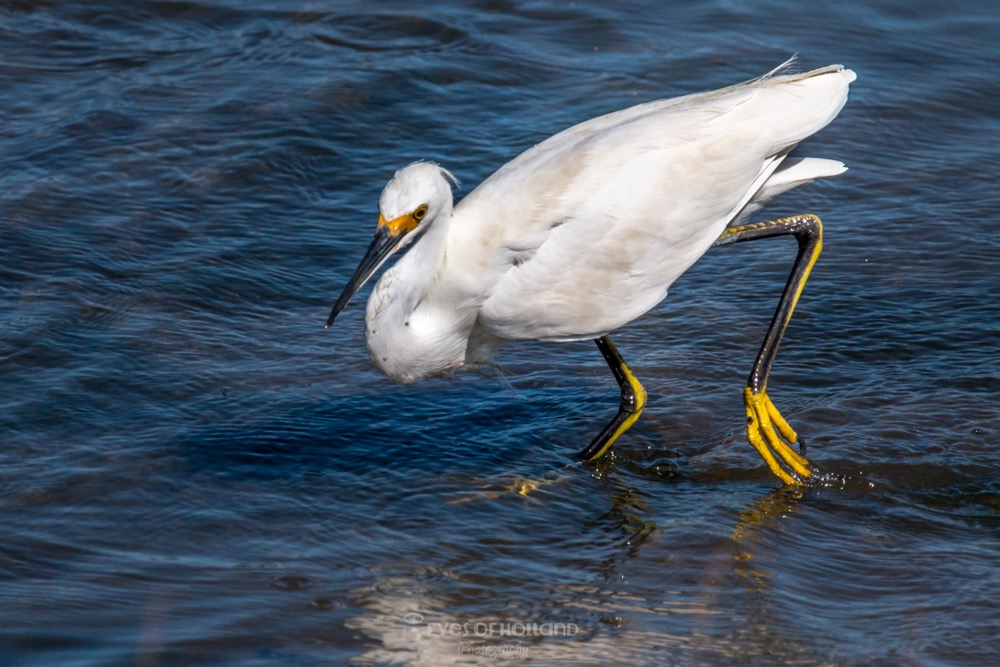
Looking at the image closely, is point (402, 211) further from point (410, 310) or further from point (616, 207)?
point (616, 207)

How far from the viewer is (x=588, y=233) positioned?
5.07 m

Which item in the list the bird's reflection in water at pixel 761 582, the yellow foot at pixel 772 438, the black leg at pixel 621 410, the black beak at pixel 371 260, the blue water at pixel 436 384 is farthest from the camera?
the black leg at pixel 621 410

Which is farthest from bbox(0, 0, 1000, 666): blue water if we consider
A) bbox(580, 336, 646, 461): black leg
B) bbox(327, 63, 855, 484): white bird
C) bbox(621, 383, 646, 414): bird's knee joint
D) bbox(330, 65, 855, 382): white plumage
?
bbox(330, 65, 855, 382): white plumage

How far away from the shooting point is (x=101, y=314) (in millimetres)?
6152

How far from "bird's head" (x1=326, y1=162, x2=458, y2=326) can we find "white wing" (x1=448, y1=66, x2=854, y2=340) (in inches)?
9.1

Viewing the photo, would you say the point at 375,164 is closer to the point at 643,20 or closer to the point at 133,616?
the point at 643,20

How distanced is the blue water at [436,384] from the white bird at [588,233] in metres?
0.47

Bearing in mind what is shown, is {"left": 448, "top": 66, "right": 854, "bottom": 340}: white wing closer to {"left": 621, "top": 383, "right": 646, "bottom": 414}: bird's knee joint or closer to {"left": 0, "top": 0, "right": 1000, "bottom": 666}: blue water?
{"left": 621, "top": 383, "right": 646, "bottom": 414}: bird's knee joint

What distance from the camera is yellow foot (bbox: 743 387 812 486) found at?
5125mm

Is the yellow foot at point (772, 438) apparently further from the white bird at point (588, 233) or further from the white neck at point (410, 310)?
the white neck at point (410, 310)

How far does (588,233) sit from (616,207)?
158 millimetres

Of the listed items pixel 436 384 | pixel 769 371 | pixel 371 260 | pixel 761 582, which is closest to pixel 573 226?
pixel 371 260

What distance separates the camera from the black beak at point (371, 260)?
476 centimetres

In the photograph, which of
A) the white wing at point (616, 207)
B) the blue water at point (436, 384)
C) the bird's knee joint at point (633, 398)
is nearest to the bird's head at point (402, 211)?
the white wing at point (616, 207)
